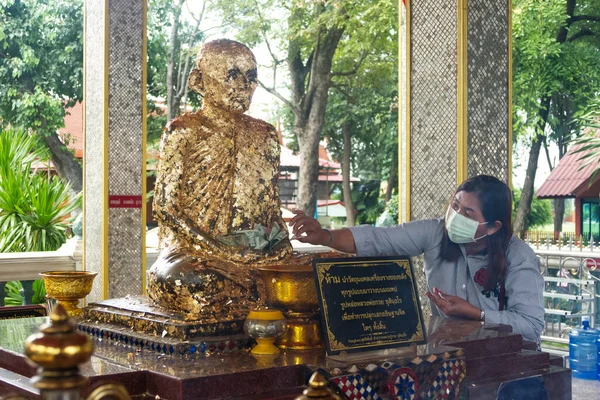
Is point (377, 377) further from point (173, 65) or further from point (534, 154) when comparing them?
point (173, 65)

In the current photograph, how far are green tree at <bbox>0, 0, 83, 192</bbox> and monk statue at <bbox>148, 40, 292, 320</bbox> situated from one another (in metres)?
10.3

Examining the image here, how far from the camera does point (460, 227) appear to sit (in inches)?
132

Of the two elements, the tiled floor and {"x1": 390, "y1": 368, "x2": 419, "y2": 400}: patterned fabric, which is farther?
the tiled floor

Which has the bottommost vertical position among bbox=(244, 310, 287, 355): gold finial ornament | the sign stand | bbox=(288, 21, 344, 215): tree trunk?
the sign stand

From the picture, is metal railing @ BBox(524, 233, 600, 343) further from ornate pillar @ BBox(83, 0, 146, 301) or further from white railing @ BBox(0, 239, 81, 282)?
white railing @ BBox(0, 239, 81, 282)

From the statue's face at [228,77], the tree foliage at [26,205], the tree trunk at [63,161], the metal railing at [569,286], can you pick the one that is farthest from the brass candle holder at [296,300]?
the tree trunk at [63,161]

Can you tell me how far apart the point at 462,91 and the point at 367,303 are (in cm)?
224

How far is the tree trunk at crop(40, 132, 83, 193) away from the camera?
14195mm

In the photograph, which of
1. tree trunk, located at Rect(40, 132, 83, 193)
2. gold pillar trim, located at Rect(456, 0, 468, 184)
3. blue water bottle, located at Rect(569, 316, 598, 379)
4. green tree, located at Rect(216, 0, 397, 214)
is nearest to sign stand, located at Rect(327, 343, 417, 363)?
gold pillar trim, located at Rect(456, 0, 468, 184)

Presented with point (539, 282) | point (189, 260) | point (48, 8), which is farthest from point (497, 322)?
point (48, 8)

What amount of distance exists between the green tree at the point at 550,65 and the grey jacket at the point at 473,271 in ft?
35.6

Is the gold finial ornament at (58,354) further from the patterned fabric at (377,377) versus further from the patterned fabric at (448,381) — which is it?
the patterned fabric at (448,381)

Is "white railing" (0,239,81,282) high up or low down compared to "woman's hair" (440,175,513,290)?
down

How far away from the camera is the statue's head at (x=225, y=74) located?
3.60 metres
